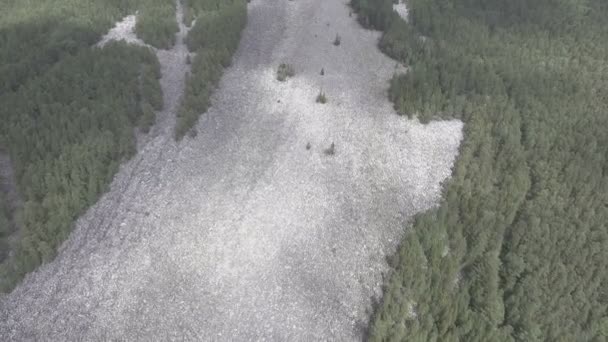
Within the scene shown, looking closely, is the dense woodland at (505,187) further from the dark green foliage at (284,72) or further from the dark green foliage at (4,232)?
the dark green foliage at (4,232)

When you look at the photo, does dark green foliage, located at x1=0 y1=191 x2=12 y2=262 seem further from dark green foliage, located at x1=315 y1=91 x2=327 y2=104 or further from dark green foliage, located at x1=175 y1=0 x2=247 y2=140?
dark green foliage, located at x1=315 y1=91 x2=327 y2=104

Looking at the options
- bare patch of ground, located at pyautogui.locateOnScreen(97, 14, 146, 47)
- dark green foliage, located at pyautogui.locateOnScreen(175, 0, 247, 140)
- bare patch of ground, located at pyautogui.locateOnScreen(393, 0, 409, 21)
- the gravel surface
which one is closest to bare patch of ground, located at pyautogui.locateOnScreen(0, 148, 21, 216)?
the gravel surface

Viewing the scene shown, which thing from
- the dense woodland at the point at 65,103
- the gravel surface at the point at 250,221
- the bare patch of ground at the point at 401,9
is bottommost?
the gravel surface at the point at 250,221

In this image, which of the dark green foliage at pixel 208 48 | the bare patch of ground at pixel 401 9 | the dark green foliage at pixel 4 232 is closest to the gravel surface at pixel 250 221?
the dark green foliage at pixel 208 48

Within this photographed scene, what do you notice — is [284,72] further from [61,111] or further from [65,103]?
[61,111]

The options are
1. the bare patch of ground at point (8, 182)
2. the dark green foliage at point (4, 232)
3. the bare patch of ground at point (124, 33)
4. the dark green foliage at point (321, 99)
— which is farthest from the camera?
the bare patch of ground at point (124, 33)
